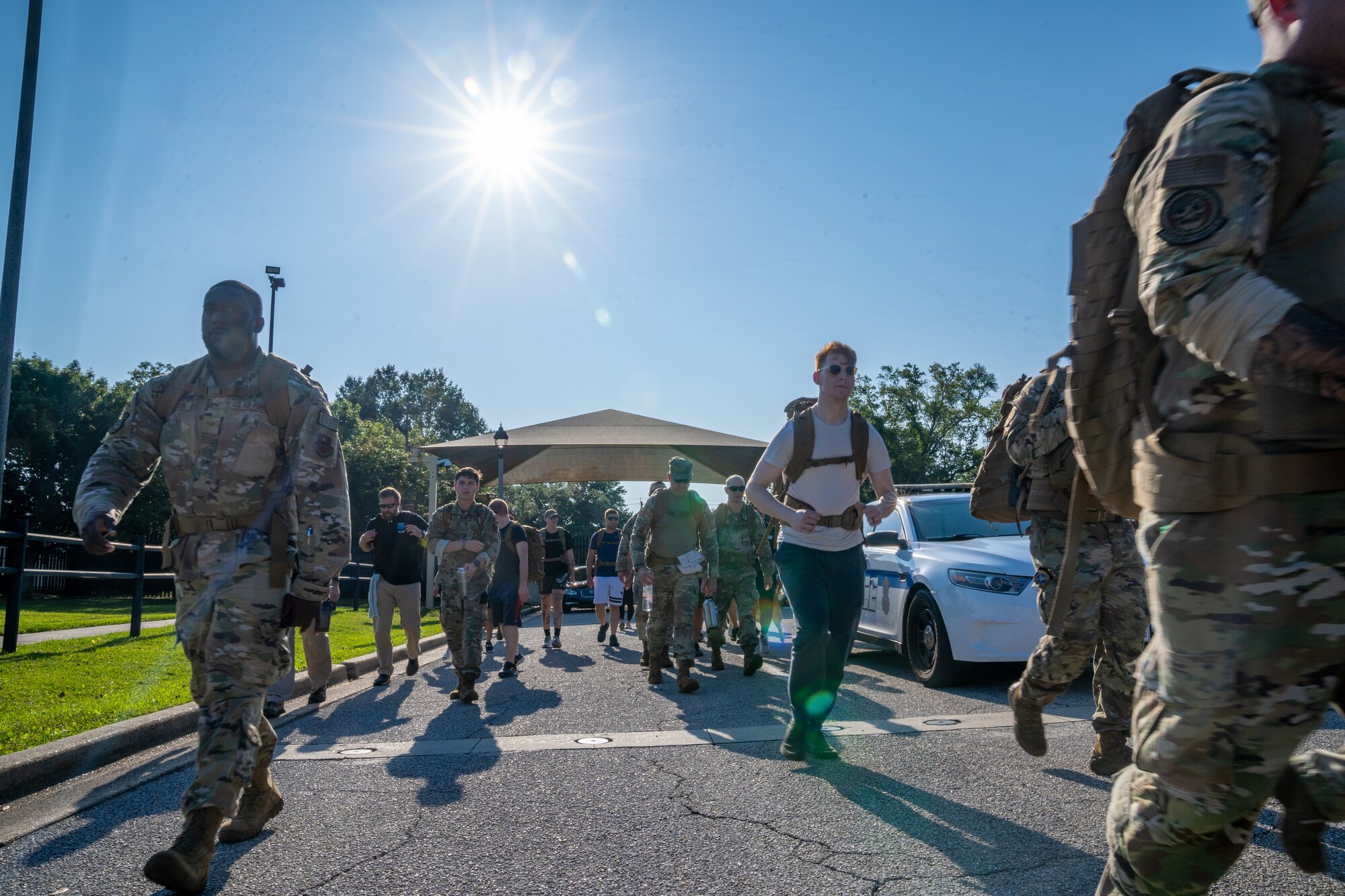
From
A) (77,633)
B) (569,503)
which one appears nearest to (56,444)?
(77,633)

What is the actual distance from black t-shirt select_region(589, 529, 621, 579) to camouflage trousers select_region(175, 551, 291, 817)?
1060 centimetres

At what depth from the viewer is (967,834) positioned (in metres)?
3.64

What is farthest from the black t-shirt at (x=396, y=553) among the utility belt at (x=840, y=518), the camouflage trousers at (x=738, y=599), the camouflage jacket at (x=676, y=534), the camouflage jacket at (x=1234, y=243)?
the camouflage jacket at (x=1234, y=243)

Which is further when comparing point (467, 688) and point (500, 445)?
point (500, 445)

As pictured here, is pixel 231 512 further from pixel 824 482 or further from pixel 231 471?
pixel 824 482

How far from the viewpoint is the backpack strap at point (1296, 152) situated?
5.89ft

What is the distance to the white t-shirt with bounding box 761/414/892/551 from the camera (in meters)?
5.04

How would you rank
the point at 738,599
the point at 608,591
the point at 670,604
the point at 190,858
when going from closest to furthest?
the point at 190,858, the point at 670,604, the point at 738,599, the point at 608,591

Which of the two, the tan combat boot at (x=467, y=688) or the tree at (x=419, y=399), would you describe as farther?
the tree at (x=419, y=399)

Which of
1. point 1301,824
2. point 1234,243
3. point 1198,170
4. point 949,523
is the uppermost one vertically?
point 1198,170

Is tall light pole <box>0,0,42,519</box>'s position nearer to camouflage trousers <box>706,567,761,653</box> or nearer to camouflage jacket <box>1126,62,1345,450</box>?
camouflage trousers <box>706,567,761,653</box>

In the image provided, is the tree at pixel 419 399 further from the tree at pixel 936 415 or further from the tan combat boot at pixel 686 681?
the tan combat boot at pixel 686 681

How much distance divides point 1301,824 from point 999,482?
2717mm

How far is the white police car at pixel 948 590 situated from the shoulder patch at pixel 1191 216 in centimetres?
436
